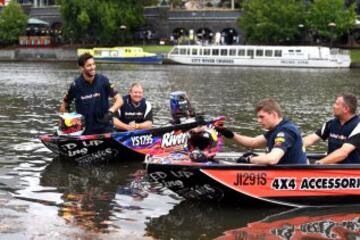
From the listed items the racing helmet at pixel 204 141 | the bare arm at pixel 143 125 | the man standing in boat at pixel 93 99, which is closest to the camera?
the racing helmet at pixel 204 141

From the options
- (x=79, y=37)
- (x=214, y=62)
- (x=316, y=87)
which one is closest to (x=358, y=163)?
(x=316, y=87)

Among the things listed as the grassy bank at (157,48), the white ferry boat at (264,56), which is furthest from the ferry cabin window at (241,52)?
the grassy bank at (157,48)

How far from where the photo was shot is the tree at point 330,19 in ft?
254

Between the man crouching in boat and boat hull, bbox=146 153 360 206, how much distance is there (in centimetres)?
18

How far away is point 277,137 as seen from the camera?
10008mm

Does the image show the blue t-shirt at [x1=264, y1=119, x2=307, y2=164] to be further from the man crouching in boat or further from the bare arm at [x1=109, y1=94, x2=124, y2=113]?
the bare arm at [x1=109, y1=94, x2=124, y2=113]

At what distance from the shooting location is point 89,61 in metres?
12.8

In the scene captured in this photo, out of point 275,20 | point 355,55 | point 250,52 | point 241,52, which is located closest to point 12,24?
point 275,20

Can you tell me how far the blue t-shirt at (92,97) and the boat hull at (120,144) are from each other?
34cm

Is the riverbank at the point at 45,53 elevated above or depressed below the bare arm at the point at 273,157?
below

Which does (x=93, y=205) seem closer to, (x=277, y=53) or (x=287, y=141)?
(x=287, y=141)

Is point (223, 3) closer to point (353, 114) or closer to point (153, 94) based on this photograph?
point (153, 94)

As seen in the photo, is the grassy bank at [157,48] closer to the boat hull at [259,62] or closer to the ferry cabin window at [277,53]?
the boat hull at [259,62]

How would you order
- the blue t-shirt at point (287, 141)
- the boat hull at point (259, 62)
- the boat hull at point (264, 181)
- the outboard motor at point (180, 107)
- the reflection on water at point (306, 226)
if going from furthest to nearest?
the boat hull at point (259, 62) < the outboard motor at point (180, 107) < the boat hull at point (264, 181) < the blue t-shirt at point (287, 141) < the reflection on water at point (306, 226)
